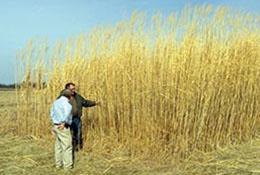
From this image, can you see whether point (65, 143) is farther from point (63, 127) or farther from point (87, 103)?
point (87, 103)

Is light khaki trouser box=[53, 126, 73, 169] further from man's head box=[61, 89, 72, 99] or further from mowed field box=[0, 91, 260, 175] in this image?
man's head box=[61, 89, 72, 99]

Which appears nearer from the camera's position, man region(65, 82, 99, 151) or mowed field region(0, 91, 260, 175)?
mowed field region(0, 91, 260, 175)

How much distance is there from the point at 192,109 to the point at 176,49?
118 cm

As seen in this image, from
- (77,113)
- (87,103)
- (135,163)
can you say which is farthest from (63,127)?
(135,163)

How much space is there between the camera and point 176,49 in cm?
928

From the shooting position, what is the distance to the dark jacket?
9.60 meters

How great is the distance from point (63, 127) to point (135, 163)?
1.48 meters

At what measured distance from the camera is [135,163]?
8992mm

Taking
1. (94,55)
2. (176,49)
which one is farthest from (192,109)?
(94,55)

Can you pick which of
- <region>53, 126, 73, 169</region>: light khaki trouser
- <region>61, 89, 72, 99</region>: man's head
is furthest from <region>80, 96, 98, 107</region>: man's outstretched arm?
<region>53, 126, 73, 169</region>: light khaki trouser

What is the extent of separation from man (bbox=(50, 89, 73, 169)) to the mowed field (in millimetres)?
204

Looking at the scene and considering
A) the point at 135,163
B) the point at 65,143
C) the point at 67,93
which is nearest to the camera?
the point at 65,143

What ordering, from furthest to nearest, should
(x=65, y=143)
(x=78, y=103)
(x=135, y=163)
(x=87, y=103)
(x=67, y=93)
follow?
(x=87, y=103), (x=78, y=103), (x=135, y=163), (x=67, y=93), (x=65, y=143)

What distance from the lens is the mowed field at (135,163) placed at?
8.26 m
